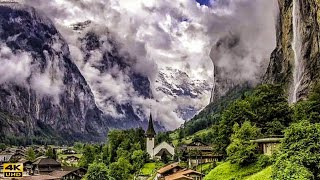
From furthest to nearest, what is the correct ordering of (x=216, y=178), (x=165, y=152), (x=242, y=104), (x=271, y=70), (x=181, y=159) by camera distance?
(x=271, y=70), (x=165, y=152), (x=181, y=159), (x=242, y=104), (x=216, y=178)

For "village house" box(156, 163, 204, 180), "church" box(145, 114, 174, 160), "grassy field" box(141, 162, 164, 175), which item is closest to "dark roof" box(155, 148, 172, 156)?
"church" box(145, 114, 174, 160)

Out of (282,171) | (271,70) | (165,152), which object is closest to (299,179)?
(282,171)

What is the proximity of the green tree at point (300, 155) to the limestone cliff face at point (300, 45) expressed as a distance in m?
69.3

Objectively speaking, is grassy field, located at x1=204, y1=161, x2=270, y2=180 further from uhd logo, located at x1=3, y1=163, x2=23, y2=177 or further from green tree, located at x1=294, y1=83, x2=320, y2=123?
uhd logo, located at x1=3, y1=163, x2=23, y2=177

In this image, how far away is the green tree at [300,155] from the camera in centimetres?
3686

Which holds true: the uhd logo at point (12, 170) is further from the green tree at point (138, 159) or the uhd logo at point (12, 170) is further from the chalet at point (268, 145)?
the green tree at point (138, 159)

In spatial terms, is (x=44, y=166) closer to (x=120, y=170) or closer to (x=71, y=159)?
(x=120, y=170)

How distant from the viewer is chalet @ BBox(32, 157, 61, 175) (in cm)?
13938

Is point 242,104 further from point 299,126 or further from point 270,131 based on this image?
point 299,126

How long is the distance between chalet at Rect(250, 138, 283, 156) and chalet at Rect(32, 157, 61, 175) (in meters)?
93.5

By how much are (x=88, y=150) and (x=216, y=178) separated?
276 ft

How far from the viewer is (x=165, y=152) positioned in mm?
137875

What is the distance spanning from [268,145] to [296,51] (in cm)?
9547

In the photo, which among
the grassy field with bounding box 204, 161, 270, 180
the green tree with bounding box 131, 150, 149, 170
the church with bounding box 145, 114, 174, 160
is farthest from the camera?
the church with bounding box 145, 114, 174, 160
